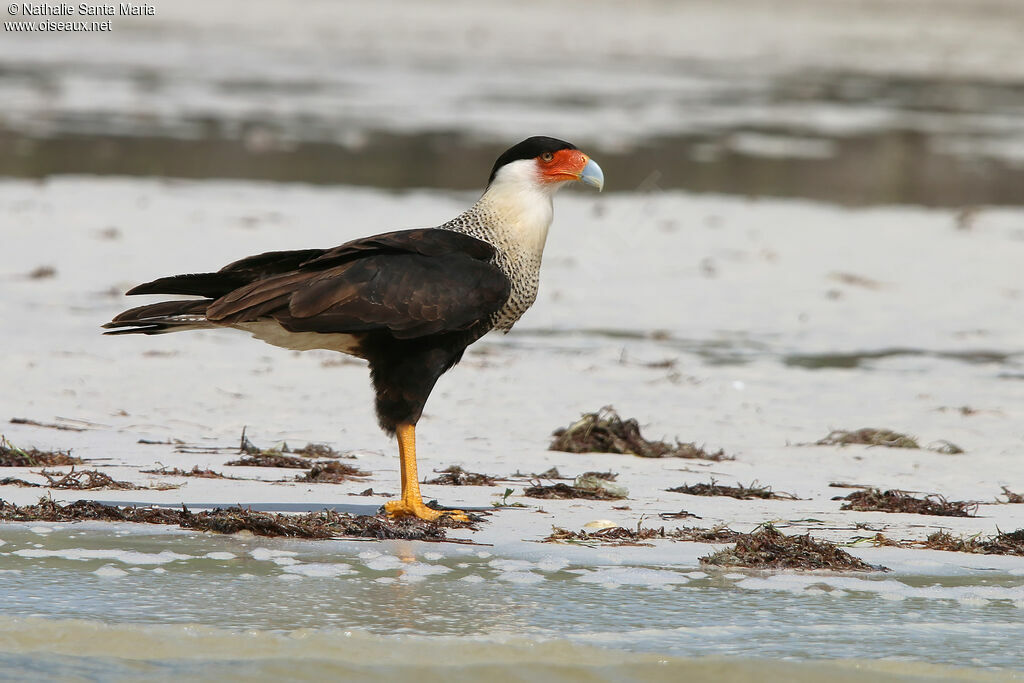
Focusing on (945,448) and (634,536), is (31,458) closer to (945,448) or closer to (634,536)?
(634,536)

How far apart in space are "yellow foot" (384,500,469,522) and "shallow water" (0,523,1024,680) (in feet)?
1.13

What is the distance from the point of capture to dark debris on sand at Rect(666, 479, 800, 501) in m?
6.87

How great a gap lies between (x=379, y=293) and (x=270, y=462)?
4.63ft

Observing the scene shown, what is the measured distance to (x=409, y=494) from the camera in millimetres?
6266

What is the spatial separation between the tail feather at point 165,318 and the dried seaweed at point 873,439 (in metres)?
3.61

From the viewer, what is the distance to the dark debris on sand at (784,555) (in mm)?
5676

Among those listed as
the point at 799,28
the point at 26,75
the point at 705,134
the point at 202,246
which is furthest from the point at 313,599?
the point at 799,28

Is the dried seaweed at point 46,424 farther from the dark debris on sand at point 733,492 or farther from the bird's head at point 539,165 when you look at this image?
the dark debris on sand at point 733,492

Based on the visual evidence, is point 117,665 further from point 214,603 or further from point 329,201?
point 329,201

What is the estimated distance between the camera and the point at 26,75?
27.2m

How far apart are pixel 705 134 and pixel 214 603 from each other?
20305mm

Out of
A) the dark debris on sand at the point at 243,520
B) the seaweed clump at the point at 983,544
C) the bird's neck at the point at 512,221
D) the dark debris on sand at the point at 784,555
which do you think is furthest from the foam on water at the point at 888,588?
the bird's neck at the point at 512,221

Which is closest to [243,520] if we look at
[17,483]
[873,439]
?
[17,483]

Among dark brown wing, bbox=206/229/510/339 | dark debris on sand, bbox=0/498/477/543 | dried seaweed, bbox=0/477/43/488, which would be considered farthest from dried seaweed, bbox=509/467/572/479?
dried seaweed, bbox=0/477/43/488
